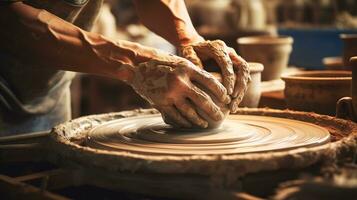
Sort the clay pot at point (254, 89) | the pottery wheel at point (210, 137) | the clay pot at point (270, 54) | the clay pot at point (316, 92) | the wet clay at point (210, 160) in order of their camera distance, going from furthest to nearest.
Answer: the clay pot at point (270, 54) < the clay pot at point (254, 89) < the clay pot at point (316, 92) < the pottery wheel at point (210, 137) < the wet clay at point (210, 160)

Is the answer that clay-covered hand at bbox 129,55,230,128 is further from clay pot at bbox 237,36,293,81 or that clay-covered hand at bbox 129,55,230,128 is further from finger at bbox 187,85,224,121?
clay pot at bbox 237,36,293,81

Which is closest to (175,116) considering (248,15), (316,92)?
(316,92)

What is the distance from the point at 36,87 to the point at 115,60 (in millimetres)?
905

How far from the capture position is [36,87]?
2.80m

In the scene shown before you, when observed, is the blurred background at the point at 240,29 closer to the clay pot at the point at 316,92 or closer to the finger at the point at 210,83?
the clay pot at the point at 316,92

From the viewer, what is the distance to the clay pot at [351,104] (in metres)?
1.96

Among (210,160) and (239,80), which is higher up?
(239,80)

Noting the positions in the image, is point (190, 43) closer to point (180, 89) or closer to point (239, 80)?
point (239, 80)

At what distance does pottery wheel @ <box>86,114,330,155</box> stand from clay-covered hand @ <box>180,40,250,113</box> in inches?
5.3

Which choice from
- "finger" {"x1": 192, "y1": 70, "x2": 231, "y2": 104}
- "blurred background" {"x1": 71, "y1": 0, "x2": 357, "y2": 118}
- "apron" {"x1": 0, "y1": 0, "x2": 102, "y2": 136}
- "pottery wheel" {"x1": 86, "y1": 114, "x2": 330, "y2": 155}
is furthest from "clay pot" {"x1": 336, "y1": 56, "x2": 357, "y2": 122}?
"blurred background" {"x1": 71, "y1": 0, "x2": 357, "y2": 118}

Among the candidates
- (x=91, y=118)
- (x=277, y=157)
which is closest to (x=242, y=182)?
(x=277, y=157)

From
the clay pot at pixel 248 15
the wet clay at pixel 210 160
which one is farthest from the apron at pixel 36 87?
the clay pot at pixel 248 15

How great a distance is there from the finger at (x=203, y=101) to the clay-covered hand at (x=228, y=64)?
10 cm

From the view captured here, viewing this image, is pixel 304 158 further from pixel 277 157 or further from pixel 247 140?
pixel 247 140
